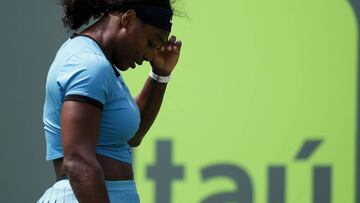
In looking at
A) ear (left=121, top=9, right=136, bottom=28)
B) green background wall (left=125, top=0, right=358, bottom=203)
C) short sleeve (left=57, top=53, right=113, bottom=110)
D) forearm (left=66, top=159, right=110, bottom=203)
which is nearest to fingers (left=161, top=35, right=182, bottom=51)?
ear (left=121, top=9, right=136, bottom=28)

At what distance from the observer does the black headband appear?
2.67 meters

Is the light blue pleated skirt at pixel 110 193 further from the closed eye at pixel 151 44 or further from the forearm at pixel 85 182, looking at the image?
the closed eye at pixel 151 44

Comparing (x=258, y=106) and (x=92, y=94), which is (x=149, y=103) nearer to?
(x=92, y=94)

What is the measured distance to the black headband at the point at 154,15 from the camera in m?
2.67

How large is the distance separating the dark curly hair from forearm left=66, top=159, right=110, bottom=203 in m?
0.53

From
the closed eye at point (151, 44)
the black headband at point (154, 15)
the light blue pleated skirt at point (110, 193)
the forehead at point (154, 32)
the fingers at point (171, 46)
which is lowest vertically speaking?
the light blue pleated skirt at point (110, 193)

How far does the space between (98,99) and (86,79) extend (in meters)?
0.06

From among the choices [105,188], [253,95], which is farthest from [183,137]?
[105,188]

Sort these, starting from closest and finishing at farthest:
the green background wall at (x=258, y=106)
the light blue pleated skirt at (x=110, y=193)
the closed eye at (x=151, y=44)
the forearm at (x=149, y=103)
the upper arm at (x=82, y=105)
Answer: the upper arm at (x=82, y=105) → the light blue pleated skirt at (x=110, y=193) → the closed eye at (x=151, y=44) → the forearm at (x=149, y=103) → the green background wall at (x=258, y=106)

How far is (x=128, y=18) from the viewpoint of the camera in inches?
105

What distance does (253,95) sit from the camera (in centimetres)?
454

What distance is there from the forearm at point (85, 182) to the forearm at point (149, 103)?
0.88m

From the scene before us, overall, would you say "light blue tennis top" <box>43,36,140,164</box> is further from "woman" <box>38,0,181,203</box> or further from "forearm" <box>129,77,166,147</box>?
"forearm" <box>129,77,166,147</box>

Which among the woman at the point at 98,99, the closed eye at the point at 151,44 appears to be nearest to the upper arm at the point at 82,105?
the woman at the point at 98,99
